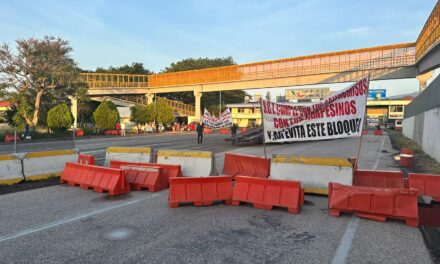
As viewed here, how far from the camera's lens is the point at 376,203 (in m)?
6.10

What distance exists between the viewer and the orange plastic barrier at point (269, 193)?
665 cm

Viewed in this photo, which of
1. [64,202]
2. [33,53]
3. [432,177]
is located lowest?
[64,202]

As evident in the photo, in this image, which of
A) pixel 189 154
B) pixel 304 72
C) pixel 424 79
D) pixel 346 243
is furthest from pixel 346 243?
pixel 304 72

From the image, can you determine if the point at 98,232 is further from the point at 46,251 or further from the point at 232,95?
the point at 232,95

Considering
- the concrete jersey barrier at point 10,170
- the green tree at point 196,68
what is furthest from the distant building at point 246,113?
the concrete jersey barrier at point 10,170

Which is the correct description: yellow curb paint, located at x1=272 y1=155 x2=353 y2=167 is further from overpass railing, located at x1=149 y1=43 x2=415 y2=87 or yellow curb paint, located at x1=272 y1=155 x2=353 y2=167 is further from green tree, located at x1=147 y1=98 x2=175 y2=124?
green tree, located at x1=147 y1=98 x2=175 y2=124

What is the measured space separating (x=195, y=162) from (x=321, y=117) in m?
3.77

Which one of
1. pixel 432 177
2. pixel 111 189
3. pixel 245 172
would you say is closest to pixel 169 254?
pixel 111 189

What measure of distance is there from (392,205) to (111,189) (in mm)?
5942

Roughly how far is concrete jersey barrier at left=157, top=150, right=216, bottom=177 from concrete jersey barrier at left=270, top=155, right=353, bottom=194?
1.89 m

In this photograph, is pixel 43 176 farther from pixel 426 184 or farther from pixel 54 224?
pixel 426 184

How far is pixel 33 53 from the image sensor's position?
32844mm

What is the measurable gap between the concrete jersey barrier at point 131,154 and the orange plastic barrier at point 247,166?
263 centimetres

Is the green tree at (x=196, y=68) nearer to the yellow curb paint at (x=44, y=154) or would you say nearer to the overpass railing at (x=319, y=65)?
the overpass railing at (x=319, y=65)
